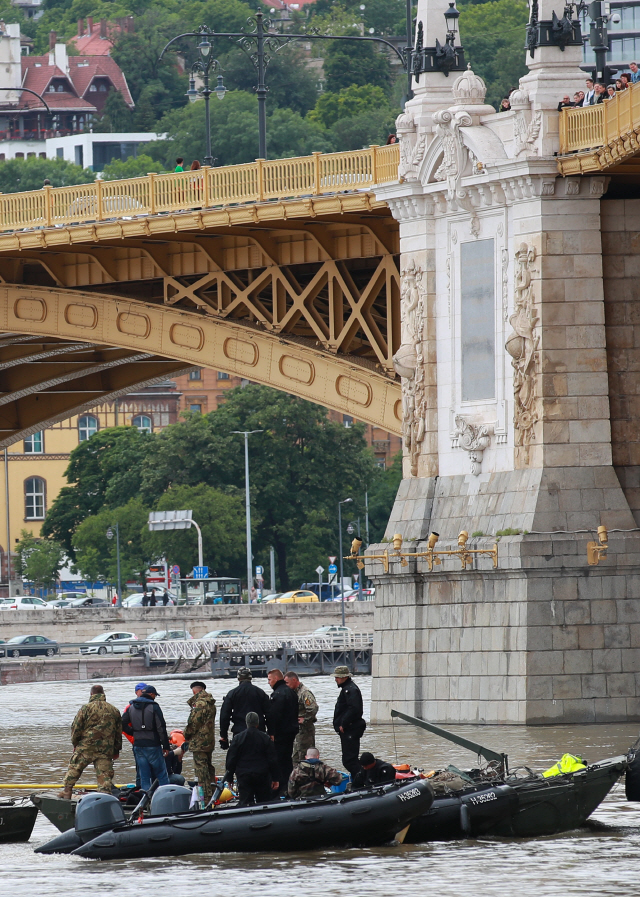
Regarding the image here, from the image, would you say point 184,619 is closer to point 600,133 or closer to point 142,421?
point 142,421

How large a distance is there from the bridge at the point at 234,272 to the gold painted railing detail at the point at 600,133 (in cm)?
482

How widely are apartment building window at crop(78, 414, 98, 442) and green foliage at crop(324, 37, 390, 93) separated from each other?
29829 millimetres

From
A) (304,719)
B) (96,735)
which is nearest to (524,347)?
(304,719)

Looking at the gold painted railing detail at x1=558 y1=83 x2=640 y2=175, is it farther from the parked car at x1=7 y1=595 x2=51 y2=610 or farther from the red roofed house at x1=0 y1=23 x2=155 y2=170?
the red roofed house at x1=0 y1=23 x2=155 y2=170

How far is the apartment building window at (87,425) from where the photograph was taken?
14438 centimetres

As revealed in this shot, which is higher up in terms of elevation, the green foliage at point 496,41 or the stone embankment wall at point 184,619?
the green foliage at point 496,41

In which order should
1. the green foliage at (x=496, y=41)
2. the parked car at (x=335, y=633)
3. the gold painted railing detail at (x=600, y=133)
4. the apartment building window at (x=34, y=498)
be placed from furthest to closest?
the apartment building window at (x=34, y=498)
the green foliage at (x=496, y=41)
the parked car at (x=335, y=633)
the gold painted railing detail at (x=600, y=133)

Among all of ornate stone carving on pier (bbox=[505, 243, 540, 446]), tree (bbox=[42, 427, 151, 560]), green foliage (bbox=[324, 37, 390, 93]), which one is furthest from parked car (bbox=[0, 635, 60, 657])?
green foliage (bbox=[324, 37, 390, 93])

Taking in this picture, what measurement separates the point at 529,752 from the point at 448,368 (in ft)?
31.9

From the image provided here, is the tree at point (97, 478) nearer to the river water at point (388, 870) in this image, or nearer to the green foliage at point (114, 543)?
the green foliage at point (114, 543)

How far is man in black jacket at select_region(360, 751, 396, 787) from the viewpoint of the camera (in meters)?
25.5

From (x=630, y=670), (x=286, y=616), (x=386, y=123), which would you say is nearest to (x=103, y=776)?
(x=630, y=670)

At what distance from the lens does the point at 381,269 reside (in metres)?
44.5

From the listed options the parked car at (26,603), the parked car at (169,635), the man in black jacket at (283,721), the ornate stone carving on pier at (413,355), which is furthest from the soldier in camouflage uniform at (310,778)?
the parked car at (26,603)
